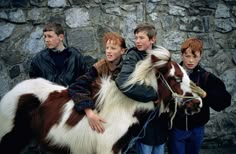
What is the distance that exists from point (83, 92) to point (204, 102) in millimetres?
1161

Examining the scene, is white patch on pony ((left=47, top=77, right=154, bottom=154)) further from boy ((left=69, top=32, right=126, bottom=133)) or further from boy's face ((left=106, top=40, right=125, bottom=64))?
boy's face ((left=106, top=40, right=125, bottom=64))

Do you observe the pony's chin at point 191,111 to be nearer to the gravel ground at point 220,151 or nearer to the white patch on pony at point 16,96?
the white patch on pony at point 16,96

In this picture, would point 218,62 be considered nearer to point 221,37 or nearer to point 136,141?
point 221,37

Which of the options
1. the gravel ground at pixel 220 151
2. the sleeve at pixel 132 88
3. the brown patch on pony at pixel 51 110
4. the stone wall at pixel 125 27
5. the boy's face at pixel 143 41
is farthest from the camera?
the gravel ground at pixel 220 151

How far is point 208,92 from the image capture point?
147 inches

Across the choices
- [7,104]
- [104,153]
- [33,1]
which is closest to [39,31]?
[33,1]

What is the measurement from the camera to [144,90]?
134 inches

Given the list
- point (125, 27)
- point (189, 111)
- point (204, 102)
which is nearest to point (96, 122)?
point (189, 111)

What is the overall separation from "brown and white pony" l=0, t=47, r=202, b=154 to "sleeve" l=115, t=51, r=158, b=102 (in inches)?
1.9

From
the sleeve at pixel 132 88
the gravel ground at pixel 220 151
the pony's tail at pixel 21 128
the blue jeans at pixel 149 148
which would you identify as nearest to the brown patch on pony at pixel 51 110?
the pony's tail at pixel 21 128

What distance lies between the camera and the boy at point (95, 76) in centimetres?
364

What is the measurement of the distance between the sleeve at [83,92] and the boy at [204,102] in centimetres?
87

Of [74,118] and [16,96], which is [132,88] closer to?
[74,118]

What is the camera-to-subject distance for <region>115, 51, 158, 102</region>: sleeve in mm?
3408
